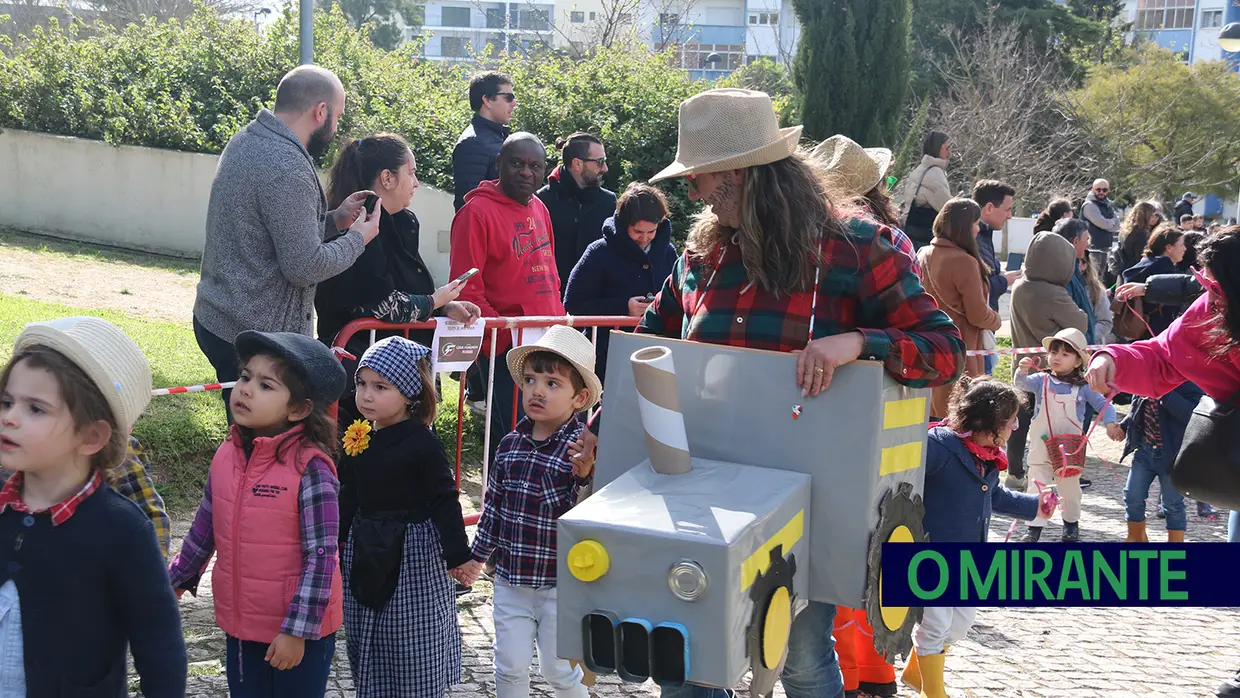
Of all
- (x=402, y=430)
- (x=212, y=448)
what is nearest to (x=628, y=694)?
(x=402, y=430)

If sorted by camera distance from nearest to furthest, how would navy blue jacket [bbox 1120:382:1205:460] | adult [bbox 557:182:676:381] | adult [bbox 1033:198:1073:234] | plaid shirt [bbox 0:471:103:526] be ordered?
plaid shirt [bbox 0:471:103:526]
adult [bbox 557:182:676:381]
navy blue jacket [bbox 1120:382:1205:460]
adult [bbox 1033:198:1073:234]

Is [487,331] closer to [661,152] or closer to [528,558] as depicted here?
[528,558]

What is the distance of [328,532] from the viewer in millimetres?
3406

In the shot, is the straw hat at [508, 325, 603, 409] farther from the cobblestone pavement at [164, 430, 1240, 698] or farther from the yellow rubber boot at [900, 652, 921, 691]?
the yellow rubber boot at [900, 652, 921, 691]

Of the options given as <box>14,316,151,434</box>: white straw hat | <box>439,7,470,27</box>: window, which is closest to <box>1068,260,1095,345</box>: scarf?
<box>14,316,151,434</box>: white straw hat

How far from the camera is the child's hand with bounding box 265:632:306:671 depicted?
334 cm

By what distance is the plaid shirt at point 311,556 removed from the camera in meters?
3.34

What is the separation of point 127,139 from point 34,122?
196cm

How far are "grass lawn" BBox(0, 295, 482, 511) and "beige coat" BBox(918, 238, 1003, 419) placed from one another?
3.05 m

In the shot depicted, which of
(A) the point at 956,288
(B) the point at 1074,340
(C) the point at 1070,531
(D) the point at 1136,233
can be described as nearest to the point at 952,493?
(B) the point at 1074,340

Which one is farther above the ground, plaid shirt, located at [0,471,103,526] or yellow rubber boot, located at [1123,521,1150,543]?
plaid shirt, located at [0,471,103,526]

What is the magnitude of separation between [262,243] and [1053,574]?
3030 millimetres

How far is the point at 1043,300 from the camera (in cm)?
843

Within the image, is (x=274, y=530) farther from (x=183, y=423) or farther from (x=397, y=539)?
(x=183, y=423)
